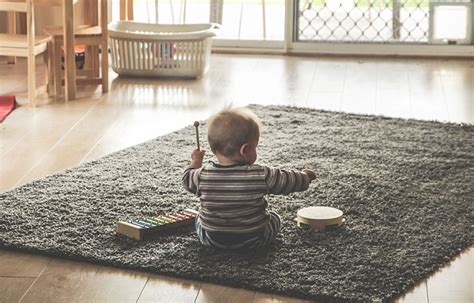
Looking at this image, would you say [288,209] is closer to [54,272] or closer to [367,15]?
[54,272]

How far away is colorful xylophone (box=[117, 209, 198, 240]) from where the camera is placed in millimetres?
2631

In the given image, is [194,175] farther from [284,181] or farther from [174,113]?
[174,113]

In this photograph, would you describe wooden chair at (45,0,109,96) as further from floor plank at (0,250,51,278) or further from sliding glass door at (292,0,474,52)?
floor plank at (0,250,51,278)

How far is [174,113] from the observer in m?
4.28

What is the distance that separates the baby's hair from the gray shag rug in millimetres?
292

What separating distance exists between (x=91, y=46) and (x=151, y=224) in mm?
2489

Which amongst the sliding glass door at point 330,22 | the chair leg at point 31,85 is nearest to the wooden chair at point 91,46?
the chair leg at point 31,85

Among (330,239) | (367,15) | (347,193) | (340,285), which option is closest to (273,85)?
(367,15)

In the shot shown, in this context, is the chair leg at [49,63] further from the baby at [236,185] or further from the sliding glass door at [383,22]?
the baby at [236,185]

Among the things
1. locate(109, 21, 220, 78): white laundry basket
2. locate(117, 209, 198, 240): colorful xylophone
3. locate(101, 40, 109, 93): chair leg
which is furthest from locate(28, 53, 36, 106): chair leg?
locate(117, 209, 198, 240): colorful xylophone

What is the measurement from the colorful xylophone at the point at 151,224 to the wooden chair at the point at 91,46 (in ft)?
6.64

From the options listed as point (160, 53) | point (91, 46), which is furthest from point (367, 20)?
point (91, 46)

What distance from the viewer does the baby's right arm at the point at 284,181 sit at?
255 cm

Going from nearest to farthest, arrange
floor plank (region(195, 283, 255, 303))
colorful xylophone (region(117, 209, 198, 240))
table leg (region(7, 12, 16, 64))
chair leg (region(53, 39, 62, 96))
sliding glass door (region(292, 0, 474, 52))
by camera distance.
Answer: floor plank (region(195, 283, 255, 303))
colorful xylophone (region(117, 209, 198, 240))
chair leg (region(53, 39, 62, 96))
table leg (region(7, 12, 16, 64))
sliding glass door (region(292, 0, 474, 52))
